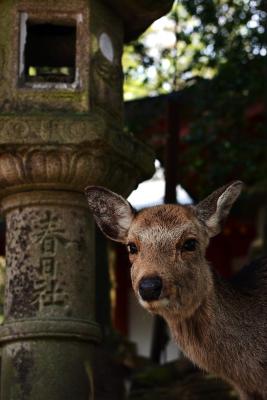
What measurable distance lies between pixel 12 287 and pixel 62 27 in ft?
6.33

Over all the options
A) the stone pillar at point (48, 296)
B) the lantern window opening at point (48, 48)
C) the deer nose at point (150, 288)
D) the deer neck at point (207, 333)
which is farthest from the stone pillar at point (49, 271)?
the deer nose at point (150, 288)

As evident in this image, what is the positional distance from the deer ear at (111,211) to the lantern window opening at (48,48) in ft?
3.94

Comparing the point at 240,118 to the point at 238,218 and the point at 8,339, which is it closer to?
the point at 238,218

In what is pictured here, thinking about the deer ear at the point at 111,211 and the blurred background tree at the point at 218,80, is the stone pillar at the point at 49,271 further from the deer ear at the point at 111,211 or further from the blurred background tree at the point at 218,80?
the blurred background tree at the point at 218,80

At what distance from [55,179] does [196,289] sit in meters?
1.58

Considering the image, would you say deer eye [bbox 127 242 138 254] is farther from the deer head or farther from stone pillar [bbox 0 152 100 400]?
stone pillar [bbox 0 152 100 400]

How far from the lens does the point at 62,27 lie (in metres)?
7.23

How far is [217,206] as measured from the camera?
227 inches

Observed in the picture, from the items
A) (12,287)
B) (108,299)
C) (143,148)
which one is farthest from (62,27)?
(108,299)

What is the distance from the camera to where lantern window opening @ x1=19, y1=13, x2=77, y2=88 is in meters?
6.92

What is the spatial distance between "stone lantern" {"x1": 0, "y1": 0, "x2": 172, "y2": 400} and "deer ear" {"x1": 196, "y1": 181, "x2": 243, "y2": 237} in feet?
3.49

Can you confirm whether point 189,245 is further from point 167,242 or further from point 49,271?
point 49,271

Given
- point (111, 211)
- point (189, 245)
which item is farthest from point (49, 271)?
point (189, 245)

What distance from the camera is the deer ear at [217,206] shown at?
575 cm
